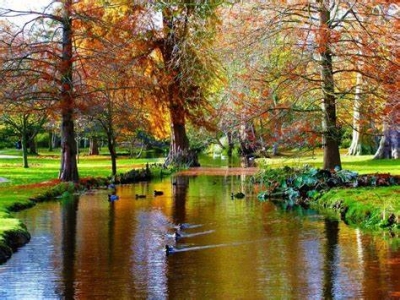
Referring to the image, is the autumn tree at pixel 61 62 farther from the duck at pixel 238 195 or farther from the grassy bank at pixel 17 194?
the duck at pixel 238 195

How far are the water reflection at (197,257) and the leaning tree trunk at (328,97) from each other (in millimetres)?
5281

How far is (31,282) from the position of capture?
480 inches

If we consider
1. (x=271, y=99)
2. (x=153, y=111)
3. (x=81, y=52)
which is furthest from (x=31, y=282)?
(x=153, y=111)

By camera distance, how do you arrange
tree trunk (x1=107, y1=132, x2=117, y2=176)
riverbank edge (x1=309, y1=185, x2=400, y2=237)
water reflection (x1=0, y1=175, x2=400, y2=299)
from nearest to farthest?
water reflection (x1=0, y1=175, x2=400, y2=299) < riverbank edge (x1=309, y1=185, x2=400, y2=237) < tree trunk (x1=107, y1=132, x2=117, y2=176)

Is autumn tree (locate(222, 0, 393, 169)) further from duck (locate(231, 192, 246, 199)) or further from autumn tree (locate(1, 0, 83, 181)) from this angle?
autumn tree (locate(1, 0, 83, 181))

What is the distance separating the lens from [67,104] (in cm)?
2847

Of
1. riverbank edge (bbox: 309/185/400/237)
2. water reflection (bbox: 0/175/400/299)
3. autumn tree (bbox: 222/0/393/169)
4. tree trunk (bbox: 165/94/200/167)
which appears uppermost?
autumn tree (bbox: 222/0/393/169)

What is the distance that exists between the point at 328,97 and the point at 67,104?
1068 centimetres

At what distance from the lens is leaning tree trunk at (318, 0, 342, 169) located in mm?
23766

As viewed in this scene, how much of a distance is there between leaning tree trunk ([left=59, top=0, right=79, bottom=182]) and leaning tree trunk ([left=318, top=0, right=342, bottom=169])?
10.3 m

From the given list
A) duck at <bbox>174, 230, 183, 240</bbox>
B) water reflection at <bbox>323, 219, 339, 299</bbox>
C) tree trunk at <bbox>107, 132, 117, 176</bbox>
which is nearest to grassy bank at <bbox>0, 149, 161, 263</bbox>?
tree trunk at <bbox>107, 132, 117, 176</bbox>

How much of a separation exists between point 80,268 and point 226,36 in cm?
1542

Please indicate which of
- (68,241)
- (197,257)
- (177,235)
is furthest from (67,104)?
(197,257)

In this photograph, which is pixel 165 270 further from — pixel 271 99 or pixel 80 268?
pixel 271 99
